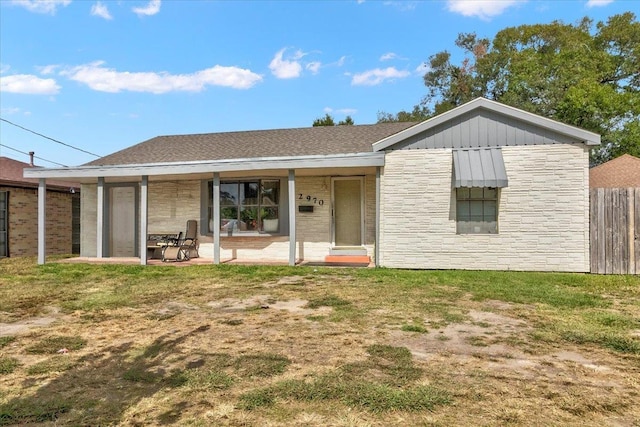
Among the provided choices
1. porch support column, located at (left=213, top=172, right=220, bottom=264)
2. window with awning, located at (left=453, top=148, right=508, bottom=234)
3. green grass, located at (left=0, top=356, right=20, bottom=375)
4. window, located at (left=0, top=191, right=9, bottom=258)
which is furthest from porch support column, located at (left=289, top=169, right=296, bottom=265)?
window, located at (left=0, top=191, right=9, bottom=258)

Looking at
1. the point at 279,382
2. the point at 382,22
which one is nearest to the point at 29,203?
the point at 279,382

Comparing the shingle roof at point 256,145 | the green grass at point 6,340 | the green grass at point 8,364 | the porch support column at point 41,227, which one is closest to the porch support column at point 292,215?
the shingle roof at point 256,145

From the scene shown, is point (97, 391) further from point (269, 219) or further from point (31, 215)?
point (31, 215)

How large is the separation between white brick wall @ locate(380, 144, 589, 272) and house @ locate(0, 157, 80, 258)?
13.9m

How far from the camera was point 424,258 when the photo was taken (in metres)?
→ 10.0

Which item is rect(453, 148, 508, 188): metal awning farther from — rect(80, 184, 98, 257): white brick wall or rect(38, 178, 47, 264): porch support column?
rect(80, 184, 98, 257): white brick wall

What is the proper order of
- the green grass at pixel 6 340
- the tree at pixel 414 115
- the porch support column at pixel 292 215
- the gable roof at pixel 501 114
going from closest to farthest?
the green grass at pixel 6 340 → the gable roof at pixel 501 114 → the porch support column at pixel 292 215 → the tree at pixel 414 115

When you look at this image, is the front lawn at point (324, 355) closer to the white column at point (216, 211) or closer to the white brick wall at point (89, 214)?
the white column at point (216, 211)

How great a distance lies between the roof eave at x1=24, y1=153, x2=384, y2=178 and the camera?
1010 centimetres

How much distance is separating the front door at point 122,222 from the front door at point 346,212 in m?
7.35

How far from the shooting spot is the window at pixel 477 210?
31.9 ft

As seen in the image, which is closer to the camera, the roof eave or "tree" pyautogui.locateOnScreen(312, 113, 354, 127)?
the roof eave

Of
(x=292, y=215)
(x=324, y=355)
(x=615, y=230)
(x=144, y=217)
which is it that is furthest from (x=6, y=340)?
(x=615, y=230)

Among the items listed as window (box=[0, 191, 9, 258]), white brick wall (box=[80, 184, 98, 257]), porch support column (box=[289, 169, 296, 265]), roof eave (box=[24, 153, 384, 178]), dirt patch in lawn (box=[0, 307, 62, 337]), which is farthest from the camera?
window (box=[0, 191, 9, 258])
